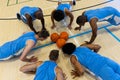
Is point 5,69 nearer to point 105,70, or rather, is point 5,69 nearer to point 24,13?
point 24,13

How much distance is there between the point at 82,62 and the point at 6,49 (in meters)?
0.98

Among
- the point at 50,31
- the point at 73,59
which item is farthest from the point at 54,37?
the point at 73,59

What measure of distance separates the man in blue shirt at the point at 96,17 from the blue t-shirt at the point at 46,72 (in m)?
0.75

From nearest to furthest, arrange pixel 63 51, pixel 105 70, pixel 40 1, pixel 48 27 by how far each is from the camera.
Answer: pixel 105 70
pixel 63 51
pixel 48 27
pixel 40 1

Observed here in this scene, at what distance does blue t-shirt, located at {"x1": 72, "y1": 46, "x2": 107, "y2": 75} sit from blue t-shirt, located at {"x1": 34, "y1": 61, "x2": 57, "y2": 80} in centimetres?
34

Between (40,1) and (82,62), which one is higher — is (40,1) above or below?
above

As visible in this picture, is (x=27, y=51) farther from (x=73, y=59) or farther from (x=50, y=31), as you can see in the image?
(x=50, y=31)

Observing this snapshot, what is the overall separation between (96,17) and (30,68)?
44.5 inches

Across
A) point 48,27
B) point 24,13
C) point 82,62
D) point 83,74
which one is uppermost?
point 24,13

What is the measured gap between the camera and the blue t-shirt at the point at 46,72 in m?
2.01

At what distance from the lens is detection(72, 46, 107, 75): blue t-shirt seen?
6.63 ft

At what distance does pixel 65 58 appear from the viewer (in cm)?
249

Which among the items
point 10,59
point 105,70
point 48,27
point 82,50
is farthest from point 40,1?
point 105,70

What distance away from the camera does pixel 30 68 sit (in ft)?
7.39
